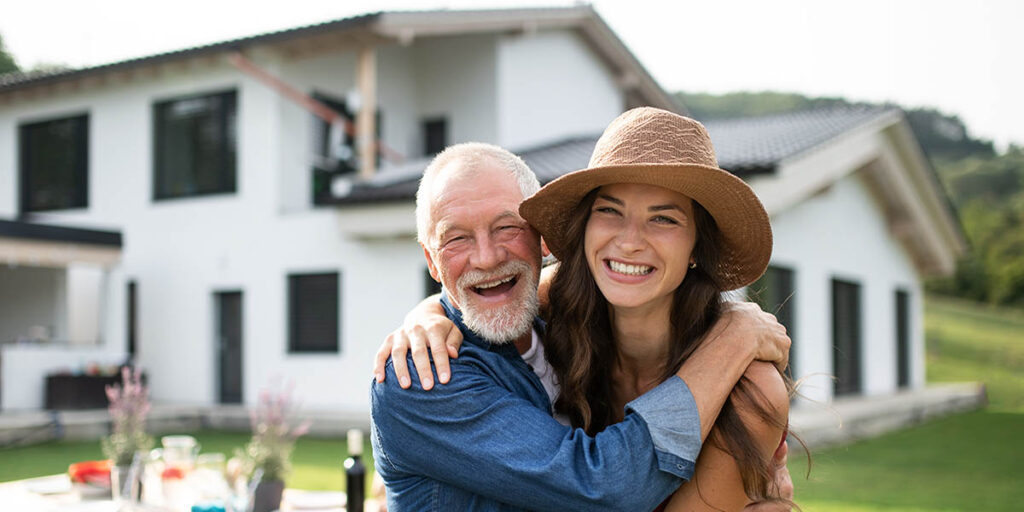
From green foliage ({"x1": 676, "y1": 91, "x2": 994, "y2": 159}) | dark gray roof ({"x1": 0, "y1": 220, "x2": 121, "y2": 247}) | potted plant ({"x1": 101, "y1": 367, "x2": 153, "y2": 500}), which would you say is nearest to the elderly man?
potted plant ({"x1": 101, "y1": 367, "x2": 153, "y2": 500})

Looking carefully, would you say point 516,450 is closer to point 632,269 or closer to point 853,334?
point 632,269

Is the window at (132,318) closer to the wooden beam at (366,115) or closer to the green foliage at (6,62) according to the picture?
the wooden beam at (366,115)

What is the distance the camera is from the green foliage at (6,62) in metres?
38.7

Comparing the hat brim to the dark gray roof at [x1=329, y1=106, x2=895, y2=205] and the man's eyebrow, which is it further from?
the dark gray roof at [x1=329, y1=106, x2=895, y2=205]

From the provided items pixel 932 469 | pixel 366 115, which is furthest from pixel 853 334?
pixel 366 115

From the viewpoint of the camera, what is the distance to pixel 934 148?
1992 inches

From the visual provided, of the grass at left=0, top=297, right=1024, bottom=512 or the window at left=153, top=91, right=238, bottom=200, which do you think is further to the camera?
the window at left=153, top=91, right=238, bottom=200

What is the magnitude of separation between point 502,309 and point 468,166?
0.36m

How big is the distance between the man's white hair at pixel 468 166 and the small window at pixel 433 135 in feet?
46.9

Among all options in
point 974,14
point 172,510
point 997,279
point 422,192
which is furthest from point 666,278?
point 974,14

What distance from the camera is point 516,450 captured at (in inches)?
76.2

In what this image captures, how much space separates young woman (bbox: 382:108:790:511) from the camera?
2.08m

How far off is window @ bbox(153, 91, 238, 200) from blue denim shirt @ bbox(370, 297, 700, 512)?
540 inches

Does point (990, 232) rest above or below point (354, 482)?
above
